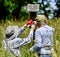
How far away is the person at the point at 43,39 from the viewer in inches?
252

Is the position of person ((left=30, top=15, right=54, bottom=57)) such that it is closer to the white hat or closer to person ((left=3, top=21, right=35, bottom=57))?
person ((left=3, top=21, right=35, bottom=57))

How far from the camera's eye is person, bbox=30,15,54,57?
21.0 ft

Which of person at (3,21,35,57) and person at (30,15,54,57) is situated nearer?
person at (30,15,54,57)

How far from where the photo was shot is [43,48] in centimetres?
648

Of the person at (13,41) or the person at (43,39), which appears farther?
the person at (13,41)

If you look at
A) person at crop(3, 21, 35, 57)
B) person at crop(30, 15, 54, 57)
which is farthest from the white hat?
person at crop(30, 15, 54, 57)

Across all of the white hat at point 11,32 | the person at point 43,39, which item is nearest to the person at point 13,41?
the white hat at point 11,32

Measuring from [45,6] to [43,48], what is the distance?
3261cm

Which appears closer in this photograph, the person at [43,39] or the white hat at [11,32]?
the person at [43,39]

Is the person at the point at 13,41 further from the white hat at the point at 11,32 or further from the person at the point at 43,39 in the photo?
the person at the point at 43,39

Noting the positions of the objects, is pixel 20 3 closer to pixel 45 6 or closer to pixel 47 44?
pixel 45 6

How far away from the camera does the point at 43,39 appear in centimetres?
647

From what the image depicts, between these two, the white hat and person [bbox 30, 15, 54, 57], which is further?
the white hat

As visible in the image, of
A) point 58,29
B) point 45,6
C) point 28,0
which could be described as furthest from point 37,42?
point 45,6
